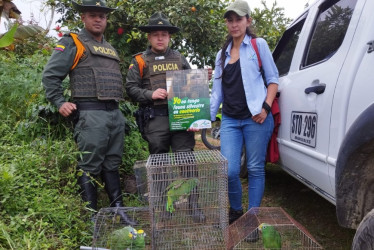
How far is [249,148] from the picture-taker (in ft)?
9.32

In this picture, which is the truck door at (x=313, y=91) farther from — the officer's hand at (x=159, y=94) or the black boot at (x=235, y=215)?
the officer's hand at (x=159, y=94)

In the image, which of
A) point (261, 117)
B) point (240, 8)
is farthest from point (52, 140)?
point (240, 8)

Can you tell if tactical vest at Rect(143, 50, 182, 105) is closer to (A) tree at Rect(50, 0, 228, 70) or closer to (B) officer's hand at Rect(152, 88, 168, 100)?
(B) officer's hand at Rect(152, 88, 168, 100)

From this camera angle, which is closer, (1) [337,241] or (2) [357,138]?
(2) [357,138]

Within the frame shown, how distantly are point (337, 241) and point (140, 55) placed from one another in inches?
96.6

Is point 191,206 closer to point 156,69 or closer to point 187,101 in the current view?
point 187,101

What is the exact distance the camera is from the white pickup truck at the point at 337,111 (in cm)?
166

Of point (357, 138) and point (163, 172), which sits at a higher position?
point (357, 138)

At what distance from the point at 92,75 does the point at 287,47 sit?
6.98 ft

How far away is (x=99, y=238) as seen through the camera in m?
2.42

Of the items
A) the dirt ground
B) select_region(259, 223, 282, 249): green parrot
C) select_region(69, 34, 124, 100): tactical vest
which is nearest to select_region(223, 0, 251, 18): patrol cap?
select_region(69, 34, 124, 100): tactical vest

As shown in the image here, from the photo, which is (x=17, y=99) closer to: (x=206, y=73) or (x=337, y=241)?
(x=206, y=73)

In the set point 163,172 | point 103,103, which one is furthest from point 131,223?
point 103,103

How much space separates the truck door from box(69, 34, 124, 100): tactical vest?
62.9 inches
